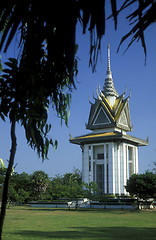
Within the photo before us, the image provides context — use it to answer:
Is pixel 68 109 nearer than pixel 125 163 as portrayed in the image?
Yes

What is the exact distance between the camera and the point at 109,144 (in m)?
48.5

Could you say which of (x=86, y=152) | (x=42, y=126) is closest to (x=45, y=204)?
(x=86, y=152)

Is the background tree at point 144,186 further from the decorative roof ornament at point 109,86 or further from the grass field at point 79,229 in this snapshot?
the decorative roof ornament at point 109,86

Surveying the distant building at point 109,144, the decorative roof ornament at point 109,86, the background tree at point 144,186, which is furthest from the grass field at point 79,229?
the decorative roof ornament at point 109,86

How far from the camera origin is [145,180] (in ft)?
111

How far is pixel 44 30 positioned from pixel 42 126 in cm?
171

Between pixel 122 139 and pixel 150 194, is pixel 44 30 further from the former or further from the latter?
pixel 122 139

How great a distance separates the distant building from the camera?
4747cm

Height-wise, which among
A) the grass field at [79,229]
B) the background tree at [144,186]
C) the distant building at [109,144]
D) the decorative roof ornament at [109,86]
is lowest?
the grass field at [79,229]

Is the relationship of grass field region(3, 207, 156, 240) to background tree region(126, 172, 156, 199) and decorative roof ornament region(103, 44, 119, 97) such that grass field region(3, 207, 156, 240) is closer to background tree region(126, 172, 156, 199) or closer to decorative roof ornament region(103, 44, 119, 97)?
background tree region(126, 172, 156, 199)

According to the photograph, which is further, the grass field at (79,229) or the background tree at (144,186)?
the background tree at (144,186)

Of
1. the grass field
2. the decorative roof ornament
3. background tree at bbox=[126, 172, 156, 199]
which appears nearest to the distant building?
the decorative roof ornament

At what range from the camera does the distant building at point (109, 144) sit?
47.5 m

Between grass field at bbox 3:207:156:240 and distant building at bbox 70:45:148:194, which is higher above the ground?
distant building at bbox 70:45:148:194
